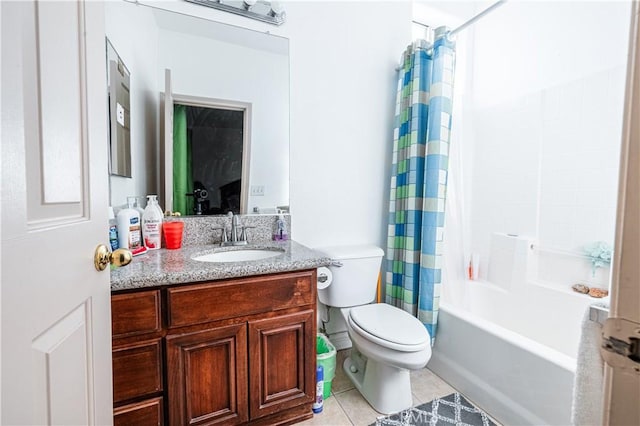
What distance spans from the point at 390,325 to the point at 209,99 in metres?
1.50

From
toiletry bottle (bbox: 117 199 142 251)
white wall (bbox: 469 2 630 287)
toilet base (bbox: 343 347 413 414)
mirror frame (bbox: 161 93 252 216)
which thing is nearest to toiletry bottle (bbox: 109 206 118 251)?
toiletry bottle (bbox: 117 199 142 251)

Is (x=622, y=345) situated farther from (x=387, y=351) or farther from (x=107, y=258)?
(x=387, y=351)

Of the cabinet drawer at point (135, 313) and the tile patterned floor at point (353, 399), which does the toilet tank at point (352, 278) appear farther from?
the cabinet drawer at point (135, 313)

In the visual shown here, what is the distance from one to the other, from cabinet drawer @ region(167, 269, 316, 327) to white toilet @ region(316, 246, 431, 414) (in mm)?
225

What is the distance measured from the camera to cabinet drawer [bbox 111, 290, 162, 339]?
3.24ft

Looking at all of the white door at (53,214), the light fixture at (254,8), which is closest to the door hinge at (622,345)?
the white door at (53,214)

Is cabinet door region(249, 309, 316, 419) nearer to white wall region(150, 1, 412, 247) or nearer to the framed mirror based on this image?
white wall region(150, 1, 412, 247)

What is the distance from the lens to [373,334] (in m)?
1.39

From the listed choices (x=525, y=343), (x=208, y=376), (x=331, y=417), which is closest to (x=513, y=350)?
(x=525, y=343)

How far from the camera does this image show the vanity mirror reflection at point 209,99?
146 cm

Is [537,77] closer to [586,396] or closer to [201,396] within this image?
[586,396]

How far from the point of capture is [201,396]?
3.73 ft

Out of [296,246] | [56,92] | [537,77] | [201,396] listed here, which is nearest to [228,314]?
[201,396]

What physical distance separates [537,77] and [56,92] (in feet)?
8.41
